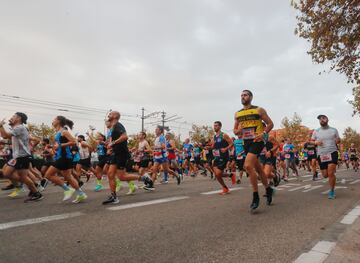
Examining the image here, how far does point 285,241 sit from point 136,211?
8.90 ft

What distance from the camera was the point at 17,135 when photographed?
7.04m

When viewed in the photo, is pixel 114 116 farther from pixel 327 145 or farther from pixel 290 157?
pixel 290 157

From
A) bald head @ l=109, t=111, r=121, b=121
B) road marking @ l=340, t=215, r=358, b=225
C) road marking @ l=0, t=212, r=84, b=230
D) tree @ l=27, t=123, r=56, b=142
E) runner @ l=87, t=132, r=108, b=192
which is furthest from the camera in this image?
tree @ l=27, t=123, r=56, b=142

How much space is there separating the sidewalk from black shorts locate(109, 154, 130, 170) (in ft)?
14.3

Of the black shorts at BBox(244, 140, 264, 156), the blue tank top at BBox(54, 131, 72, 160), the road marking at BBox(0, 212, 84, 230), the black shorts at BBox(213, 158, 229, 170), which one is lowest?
the road marking at BBox(0, 212, 84, 230)

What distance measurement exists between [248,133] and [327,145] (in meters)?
3.11

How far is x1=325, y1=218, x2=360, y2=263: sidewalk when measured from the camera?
9.43 feet

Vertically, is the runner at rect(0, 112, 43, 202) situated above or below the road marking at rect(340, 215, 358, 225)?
above

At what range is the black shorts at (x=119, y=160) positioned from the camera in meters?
6.45

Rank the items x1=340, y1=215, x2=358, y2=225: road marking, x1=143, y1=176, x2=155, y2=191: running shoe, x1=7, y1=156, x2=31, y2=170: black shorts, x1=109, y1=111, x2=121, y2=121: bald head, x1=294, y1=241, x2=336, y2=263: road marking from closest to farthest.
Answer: x1=294, y1=241, x2=336, y2=263: road marking, x1=340, y1=215, x2=358, y2=225: road marking, x1=109, y1=111, x2=121, y2=121: bald head, x1=7, y1=156, x2=31, y2=170: black shorts, x1=143, y1=176, x2=155, y2=191: running shoe

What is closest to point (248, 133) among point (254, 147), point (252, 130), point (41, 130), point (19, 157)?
point (252, 130)

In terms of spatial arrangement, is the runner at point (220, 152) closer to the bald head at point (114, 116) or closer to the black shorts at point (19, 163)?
the bald head at point (114, 116)

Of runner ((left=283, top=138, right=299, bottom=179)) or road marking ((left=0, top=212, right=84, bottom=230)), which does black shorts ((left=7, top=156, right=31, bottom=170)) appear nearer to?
road marking ((left=0, top=212, right=84, bottom=230))

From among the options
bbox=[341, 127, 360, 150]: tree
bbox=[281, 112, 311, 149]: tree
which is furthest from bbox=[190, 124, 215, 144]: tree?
bbox=[341, 127, 360, 150]: tree
